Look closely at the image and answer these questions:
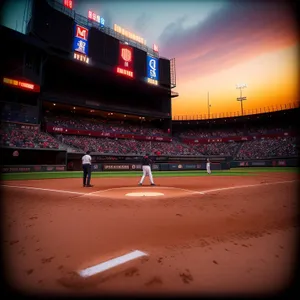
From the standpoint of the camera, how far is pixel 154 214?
4.53 meters

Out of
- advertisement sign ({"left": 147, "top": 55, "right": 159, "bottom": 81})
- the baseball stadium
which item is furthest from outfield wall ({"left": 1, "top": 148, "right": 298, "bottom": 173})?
advertisement sign ({"left": 147, "top": 55, "right": 159, "bottom": 81})

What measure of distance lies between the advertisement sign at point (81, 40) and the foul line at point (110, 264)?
39595 millimetres

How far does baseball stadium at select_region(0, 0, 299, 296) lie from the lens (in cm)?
213

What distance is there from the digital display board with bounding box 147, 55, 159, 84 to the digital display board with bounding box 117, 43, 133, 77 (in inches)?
191

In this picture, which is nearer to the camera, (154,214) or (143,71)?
(154,214)

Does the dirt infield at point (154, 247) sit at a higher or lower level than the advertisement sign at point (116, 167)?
lower

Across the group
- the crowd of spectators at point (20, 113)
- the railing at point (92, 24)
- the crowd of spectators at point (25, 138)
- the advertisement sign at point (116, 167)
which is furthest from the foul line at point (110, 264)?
the railing at point (92, 24)

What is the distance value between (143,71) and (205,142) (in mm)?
25278

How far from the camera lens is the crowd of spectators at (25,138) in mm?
24062

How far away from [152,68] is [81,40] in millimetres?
16866

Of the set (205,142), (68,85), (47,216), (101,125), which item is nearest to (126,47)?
(68,85)

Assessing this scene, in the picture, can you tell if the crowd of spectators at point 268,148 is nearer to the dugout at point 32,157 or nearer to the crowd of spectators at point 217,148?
the crowd of spectators at point 217,148

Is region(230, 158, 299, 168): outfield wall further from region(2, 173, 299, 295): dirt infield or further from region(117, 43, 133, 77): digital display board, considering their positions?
region(2, 173, 299, 295): dirt infield

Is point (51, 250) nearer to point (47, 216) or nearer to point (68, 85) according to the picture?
point (47, 216)
